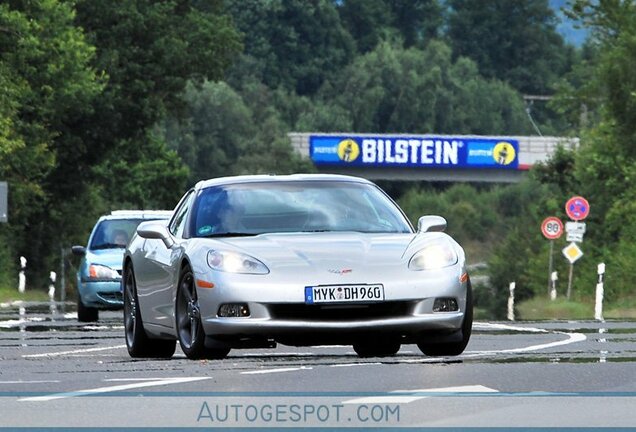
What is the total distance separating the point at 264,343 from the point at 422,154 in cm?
11228

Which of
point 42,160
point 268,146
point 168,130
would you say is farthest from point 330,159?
point 42,160

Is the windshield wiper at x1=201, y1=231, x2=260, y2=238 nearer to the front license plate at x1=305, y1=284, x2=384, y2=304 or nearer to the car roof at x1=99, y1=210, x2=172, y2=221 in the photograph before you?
the front license plate at x1=305, y1=284, x2=384, y2=304

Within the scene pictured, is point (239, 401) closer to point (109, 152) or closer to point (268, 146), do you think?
point (109, 152)

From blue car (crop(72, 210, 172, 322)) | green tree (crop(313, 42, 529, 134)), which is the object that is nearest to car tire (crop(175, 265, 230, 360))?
blue car (crop(72, 210, 172, 322))

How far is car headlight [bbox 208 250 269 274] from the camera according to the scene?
1559 centimetres

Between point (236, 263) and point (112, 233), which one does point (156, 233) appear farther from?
point (112, 233)

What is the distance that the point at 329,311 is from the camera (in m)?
15.6

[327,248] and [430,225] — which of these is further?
[430,225]

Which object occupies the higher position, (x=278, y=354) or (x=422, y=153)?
(x=278, y=354)

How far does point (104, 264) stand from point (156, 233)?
1403cm

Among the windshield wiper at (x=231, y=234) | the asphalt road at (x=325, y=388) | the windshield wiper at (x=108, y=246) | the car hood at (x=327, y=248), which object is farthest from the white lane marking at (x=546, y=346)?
the windshield wiper at (x=108, y=246)

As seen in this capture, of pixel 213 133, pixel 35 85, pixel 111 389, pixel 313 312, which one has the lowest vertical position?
pixel 213 133

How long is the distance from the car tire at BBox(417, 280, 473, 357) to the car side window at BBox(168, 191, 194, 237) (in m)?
2.10

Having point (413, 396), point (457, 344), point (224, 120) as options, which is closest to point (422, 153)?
point (224, 120)
